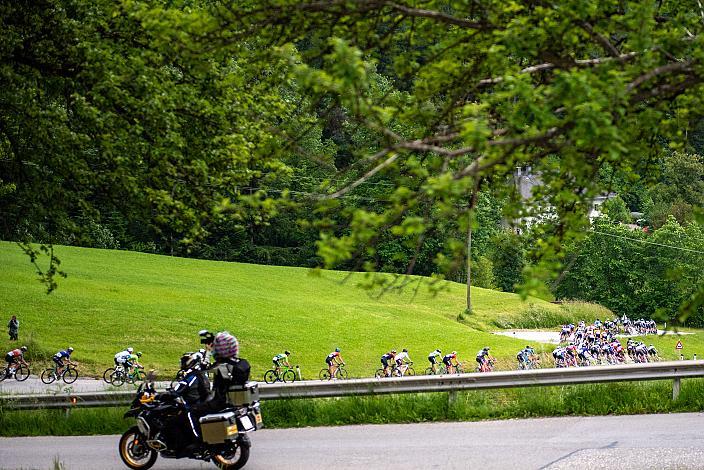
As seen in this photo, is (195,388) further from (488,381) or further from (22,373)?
(22,373)

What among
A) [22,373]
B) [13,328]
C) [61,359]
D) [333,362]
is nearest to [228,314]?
[13,328]

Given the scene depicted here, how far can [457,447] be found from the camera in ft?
39.6

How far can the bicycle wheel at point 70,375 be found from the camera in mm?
28906

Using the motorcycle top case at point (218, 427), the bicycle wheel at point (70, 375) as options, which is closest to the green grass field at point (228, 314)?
the bicycle wheel at point (70, 375)

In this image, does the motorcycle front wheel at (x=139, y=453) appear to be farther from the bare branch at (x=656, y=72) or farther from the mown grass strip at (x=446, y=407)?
the bare branch at (x=656, y=72)

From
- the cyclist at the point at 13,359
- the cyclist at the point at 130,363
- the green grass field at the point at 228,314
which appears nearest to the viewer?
the cyclist at the point at 130,363

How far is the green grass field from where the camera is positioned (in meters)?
36.8

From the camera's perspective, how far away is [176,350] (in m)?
35.6

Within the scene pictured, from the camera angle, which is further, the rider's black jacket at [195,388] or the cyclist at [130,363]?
the cyclist at [130,363]

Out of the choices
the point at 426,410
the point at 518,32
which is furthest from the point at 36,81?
the point at 518,32

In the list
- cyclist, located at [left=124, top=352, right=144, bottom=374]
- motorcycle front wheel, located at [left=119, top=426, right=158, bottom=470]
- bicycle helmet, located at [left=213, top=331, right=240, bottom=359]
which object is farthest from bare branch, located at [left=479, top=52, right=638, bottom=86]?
cyclist, located at [left=124, top=352, right=144, bottom=374]

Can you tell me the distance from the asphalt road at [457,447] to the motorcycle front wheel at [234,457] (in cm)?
32

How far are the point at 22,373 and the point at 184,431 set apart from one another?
63.1 feet

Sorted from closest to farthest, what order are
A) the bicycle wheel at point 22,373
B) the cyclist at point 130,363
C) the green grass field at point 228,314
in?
the cyclist at point 130,363
the bicycle wheel at point 22,373
the green grass field at point 228,314
